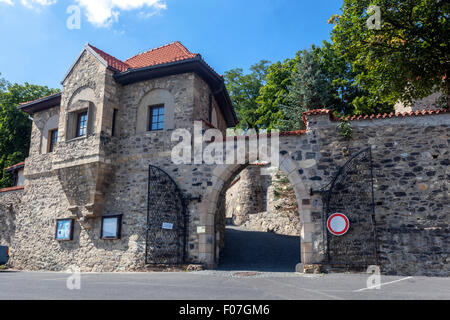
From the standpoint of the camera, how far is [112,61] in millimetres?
15305

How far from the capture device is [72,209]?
47.8 ft

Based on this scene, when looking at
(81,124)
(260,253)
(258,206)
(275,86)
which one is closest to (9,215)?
(81,124)

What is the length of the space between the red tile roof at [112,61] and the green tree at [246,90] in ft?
49.0

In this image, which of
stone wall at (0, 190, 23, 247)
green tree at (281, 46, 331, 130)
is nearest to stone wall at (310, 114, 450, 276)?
green tree at (281, 46, 331, 130)

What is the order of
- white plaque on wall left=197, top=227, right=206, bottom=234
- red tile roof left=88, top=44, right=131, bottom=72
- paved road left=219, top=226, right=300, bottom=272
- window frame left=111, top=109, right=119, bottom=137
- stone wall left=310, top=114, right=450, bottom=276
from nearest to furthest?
stone wall left=310, top=114, right=450, bottom=276, white plaque on wall left=197, top=227, right=206, bottom=234, paved road left=219, top=226, right=300, bottom=272, window frame left=111, top=109, right=119, bottom=137, red tile roof left=88, top=44, right=131, bottom=72

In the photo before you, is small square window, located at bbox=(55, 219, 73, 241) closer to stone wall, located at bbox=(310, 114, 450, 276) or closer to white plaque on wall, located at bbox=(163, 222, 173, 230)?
white plaque on wall, located at bbox=(163, 222, 173, 230)

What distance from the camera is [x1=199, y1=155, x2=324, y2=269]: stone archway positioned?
35.6 feet

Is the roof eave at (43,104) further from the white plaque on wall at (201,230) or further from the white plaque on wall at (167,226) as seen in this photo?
the white plaque on wall at (201,230)

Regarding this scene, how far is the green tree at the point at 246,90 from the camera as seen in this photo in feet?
98.2

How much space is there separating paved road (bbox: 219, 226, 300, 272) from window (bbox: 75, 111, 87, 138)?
7.31 meters

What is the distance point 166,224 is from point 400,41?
972 cm

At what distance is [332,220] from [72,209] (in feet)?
31.7

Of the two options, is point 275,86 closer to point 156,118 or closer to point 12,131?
point 156,118

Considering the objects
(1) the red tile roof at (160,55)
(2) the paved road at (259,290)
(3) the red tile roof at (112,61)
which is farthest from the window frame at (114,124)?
(2) the paved road at (259,290)
